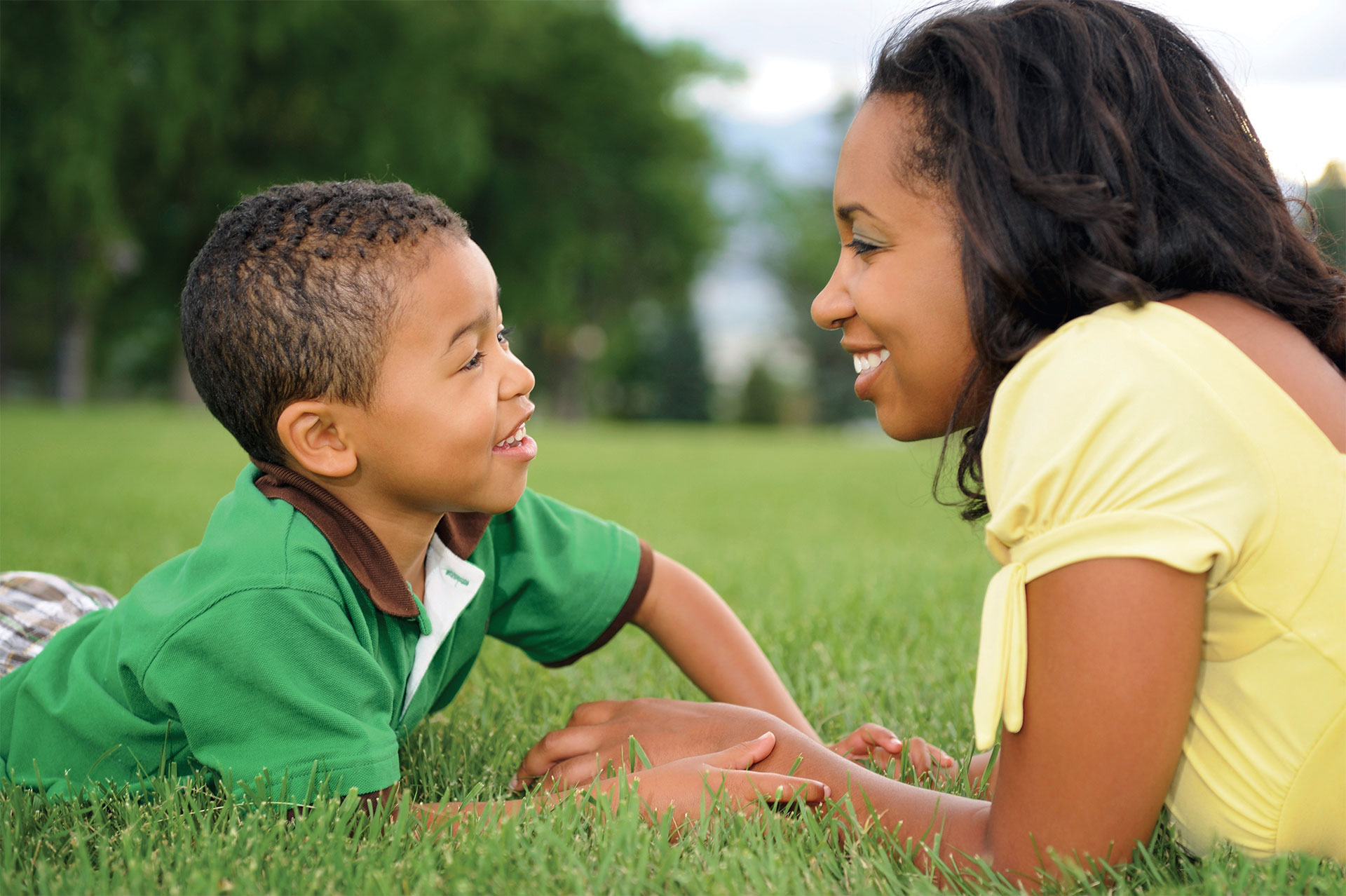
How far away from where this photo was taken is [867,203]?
167 centimetres

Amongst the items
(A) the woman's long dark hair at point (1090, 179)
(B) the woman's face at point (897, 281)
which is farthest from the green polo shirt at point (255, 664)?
(A) the woman's long dark hair at point (1090, 179)

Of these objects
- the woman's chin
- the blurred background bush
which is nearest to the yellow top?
the woman's chin

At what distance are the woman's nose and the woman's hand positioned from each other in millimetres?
717

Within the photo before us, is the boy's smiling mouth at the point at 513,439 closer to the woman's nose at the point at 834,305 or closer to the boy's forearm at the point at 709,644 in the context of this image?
the boy's forearm at the point at 709,644

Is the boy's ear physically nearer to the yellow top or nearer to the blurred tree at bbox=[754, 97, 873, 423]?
the yellow top

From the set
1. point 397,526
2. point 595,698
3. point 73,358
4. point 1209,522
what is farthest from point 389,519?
point 73,358

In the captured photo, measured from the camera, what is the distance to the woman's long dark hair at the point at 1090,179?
1.51 m

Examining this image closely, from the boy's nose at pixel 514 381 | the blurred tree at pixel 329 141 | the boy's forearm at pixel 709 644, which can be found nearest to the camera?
the boy's nose at pixel 514 381

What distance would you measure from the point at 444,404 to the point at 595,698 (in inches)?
42.2

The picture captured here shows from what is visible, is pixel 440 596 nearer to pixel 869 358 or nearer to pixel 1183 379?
pixel 869 358

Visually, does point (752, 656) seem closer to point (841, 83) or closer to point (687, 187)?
point (687, 187)

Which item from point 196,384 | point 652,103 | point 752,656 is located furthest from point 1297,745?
point 652,103

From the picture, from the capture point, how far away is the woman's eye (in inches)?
67.4

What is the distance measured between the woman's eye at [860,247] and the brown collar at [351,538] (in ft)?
3.19
